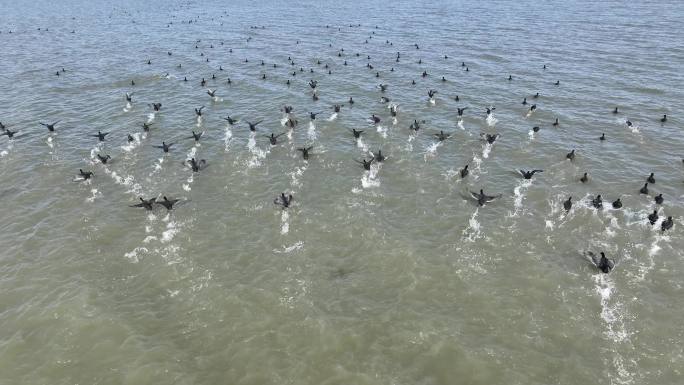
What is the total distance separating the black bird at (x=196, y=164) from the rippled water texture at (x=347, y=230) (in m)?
0.83

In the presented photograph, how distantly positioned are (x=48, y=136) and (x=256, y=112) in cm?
1967

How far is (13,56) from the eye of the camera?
7044 cm

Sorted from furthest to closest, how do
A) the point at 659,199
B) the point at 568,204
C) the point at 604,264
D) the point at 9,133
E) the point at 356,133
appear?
the point at 9,133 → the point at 356,133 → the point at 659,199 → the point at 568,204 → the point at 604,264

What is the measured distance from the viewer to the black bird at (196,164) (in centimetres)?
3518

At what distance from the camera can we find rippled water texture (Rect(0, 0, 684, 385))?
67.9 ft

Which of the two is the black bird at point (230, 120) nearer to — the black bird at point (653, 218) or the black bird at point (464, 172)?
the black bird at point (464, 172)

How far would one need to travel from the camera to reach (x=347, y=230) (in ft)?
93.8

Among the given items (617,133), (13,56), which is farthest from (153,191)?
(13,56)

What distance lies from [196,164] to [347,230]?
14.6 meters

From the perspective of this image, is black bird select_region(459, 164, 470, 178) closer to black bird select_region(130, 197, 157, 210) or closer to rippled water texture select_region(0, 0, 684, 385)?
rippled water texture select_region(0, 0, 684, 385)

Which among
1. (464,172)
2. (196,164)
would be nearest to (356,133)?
(464,172)

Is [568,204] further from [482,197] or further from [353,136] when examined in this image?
[353,136]

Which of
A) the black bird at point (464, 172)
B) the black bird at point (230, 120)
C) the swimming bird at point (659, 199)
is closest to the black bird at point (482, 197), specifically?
the black bird at point (464, 172)

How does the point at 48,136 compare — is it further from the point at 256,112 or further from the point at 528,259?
the point at 528,259
